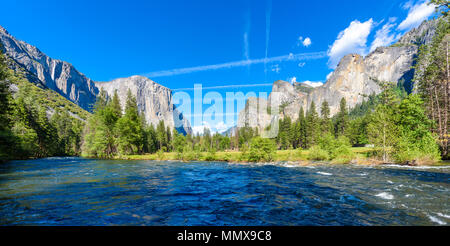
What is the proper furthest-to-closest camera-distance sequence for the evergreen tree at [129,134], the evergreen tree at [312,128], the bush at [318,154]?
the evergreen tree at [312,128]
the evergreen tree at [129,134]
the bush at [318,154]

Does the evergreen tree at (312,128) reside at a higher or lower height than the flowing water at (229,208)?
higher

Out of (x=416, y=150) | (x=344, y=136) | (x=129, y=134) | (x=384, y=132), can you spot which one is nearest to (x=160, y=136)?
(x=129, y=134)

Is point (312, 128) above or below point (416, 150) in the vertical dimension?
above

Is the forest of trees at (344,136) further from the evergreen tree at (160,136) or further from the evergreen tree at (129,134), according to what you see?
the evergreen tree at (160,136)

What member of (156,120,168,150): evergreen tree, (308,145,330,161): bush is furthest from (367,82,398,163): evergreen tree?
(156,120,168,150): evergreen tree

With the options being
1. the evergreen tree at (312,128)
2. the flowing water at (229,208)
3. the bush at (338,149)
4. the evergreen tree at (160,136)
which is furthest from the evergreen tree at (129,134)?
the evergreen tree at (312,128)

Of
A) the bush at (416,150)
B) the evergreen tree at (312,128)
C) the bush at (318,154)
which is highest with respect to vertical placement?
the evergreen tree at (312,128)

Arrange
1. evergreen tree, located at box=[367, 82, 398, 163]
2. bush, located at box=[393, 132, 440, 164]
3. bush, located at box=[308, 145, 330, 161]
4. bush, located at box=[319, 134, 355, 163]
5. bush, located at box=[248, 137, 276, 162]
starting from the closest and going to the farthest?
bush, located at box=[393, 132, 440, 164] < evergreen tree, located at box=[367, 82, 398, 163] < bush, located at box=[319, 134, 355, 163] < bush, located at box=[308, 145, 330, 161] < bush, located at box=[248, 137, 276, 162]

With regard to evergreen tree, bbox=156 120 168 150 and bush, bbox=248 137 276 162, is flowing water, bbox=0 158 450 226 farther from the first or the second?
evergreen tree, bbox=156 120 168 150

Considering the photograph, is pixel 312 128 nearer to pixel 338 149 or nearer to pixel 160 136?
pixel 338 149

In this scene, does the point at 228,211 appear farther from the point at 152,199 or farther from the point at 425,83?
the point at 425,83
